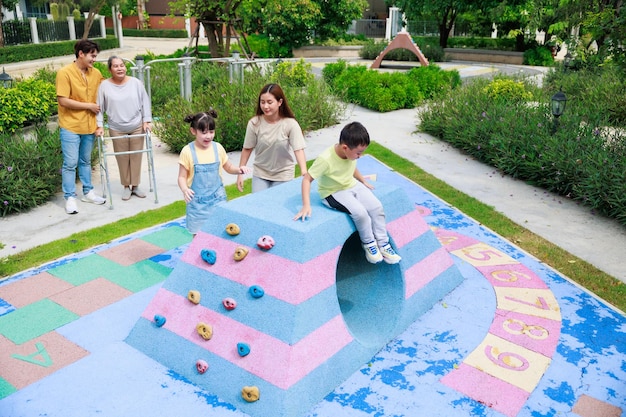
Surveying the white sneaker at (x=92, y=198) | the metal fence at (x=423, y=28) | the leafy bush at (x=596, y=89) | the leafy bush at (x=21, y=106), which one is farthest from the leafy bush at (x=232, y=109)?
the metal fence at (x=423, y=28)

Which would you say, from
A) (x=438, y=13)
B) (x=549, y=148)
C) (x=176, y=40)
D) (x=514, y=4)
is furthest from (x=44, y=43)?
(x=549, y=148)

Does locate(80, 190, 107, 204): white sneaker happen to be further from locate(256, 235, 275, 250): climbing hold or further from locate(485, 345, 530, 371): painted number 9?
A: locate(485, 345, 530, 371): painted number 9

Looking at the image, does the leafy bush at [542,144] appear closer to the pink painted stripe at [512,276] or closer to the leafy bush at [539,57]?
the pink painted stripe at [512,276]

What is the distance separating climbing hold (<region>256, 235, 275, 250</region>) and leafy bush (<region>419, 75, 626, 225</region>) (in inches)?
221

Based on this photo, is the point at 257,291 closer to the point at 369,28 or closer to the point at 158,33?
the point at 369,28

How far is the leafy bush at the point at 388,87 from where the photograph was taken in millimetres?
15680

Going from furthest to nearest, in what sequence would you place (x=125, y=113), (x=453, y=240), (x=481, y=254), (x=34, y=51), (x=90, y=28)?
(x=90, y=28), (x=34, y=51), (x=125, y=113), (x=453, y=240), (x=481, y=254)

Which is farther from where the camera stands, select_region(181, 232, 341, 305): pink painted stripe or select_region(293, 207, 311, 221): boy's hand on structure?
select_region(293, 207, 311, 221): boy's hand on structure

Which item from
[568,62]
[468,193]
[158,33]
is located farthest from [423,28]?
[468,193]

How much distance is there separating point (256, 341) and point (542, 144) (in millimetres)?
7199

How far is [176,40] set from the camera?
49969 mm

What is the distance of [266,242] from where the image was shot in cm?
442

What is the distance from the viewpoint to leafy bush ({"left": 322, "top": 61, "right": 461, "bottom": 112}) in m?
15.7

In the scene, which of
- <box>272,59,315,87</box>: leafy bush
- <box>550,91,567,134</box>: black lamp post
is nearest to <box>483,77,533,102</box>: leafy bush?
<box>550,91,567,134</box>: black lamp post
